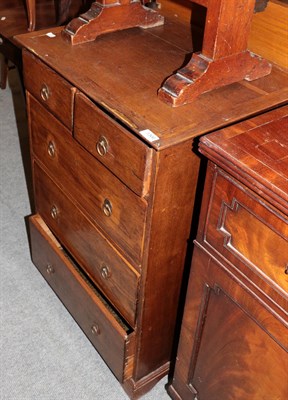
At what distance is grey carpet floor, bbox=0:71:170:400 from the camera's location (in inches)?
63.2

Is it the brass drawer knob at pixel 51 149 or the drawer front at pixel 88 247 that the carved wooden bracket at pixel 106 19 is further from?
the drawer front at pixel 88 247

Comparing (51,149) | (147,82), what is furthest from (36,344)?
(147,82)

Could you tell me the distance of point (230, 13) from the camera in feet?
3.62

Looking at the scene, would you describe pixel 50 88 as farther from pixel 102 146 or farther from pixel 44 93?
pixel 102 146

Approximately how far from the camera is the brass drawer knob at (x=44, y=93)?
4.43 ft

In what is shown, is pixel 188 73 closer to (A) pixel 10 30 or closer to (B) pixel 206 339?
(B) pixel 206 339

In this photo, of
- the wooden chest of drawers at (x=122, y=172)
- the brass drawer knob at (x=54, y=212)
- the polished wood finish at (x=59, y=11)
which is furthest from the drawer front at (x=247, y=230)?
the polished wood finish at (x=59, y=11)

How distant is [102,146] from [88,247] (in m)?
0.40

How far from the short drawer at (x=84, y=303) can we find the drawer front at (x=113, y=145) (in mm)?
472

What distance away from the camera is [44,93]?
136cm

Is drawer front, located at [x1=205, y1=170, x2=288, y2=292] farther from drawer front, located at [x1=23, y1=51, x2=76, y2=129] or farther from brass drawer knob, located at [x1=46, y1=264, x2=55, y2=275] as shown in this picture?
brass drawer knob, located at [x1=46, y1=264, x2=55, y2=275]

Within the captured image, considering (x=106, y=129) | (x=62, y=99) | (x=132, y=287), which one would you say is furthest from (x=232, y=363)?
(x=62, y=99)

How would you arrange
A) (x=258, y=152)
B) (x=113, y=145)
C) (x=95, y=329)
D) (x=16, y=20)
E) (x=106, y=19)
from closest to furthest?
(x=258, y=152) → (x=113, y=145) → (x=106, y=19) → (x=95, y=329) → (x=16, y=20)

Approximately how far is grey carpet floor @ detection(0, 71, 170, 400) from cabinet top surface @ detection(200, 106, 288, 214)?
95cm
